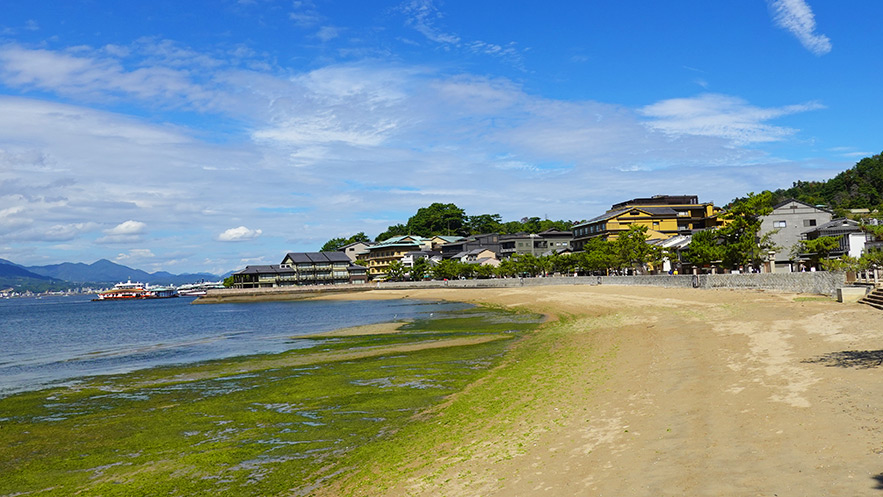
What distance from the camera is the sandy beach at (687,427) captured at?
8.21 metres

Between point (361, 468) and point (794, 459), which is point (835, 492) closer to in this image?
point (794, 459)

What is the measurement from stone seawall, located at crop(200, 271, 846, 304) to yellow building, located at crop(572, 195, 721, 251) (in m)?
25.8

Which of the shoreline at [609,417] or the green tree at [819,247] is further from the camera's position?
the green tree at [819,247]

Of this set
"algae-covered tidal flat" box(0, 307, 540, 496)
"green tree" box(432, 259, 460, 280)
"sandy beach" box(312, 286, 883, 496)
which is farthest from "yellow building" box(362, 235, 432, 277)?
"sandy beach" box(312, 286, 883, 496)

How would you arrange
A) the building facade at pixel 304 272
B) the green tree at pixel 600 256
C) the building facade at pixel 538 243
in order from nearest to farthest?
the green tree at pixel 600 256 < the building facade at pixel 538 243 < the building facade at pixel 304 272

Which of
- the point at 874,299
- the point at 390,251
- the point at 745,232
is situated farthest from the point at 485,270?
the point at 874,299

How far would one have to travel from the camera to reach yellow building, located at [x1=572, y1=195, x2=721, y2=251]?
11606 centimetres

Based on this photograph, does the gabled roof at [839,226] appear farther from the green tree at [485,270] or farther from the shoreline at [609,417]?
the green tree at [485,270]

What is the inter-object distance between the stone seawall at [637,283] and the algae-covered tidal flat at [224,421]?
2377 cm

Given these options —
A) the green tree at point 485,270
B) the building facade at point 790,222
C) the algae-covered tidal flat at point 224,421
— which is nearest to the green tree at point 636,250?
the building facade at point 790,222

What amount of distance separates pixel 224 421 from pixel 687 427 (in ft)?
41.9

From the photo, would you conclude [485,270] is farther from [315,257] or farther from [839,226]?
[839,226]

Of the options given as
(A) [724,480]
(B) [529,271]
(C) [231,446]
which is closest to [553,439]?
(A) [724,480]

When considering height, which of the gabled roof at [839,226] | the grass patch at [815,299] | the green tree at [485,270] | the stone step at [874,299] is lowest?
the grass patch at [815,299]
